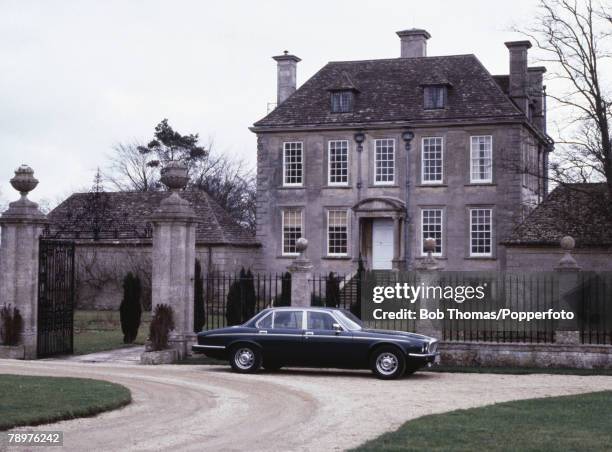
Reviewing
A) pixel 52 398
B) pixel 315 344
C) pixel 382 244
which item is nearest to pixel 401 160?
pixel 382 244

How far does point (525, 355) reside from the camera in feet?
68.8

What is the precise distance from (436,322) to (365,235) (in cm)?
2322

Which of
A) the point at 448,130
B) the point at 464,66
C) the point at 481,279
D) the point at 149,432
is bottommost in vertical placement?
the point at 149,432

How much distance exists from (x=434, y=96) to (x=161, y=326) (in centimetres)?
2546

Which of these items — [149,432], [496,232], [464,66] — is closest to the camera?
[149,432]

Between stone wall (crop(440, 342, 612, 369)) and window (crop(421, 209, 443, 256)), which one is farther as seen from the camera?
window (crop(421, 209, 443, 256))

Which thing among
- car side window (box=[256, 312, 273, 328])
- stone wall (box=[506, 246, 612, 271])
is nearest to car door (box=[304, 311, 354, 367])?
car side window (box=[256, 312, 273, 328])

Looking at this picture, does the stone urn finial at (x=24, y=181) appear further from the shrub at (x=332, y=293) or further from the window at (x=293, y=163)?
the window at (x=293, y=163)

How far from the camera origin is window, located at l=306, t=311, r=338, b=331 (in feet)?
62.1

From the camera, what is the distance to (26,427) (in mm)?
11844

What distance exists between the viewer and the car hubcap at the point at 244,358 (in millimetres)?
19203

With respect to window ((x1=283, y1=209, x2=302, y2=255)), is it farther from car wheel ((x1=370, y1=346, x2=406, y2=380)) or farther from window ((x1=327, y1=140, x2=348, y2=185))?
car wheel ((x1=370, y1=346, x2=406, y2=380))

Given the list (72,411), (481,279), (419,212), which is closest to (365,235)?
(419,212)

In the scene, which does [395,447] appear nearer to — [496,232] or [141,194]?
[496,232]
